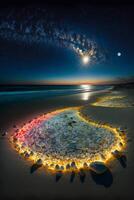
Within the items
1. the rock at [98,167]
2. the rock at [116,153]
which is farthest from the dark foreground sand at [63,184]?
the rock at [116,153]

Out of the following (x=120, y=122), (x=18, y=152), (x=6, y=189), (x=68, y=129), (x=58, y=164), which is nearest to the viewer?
(x=6, y=189)

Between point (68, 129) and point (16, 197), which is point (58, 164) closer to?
point (16, 197)

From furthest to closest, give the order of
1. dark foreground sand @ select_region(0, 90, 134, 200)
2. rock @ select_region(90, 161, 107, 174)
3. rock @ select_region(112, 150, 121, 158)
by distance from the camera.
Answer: rock @ select_region(112, 150, 121, 158) < rock @ select_region(90, 161, 107, 174) < dark foreground sand @ select_region(0, 90, 134, 200)

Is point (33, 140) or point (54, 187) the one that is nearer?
point (54, 187)

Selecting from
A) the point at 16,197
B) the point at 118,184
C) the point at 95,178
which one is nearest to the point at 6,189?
the point at 16,197

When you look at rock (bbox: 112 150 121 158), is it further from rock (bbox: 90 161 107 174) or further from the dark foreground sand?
rock (bbox: 90 161 107 174)

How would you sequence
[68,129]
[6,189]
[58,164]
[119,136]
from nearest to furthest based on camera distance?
[6,189], [58,164], [119,136], [68,129]

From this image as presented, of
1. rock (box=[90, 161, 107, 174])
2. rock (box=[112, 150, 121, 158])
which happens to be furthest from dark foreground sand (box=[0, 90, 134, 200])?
rock (box=[112, 150, 121, 158])

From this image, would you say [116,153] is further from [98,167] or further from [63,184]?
[63,184]

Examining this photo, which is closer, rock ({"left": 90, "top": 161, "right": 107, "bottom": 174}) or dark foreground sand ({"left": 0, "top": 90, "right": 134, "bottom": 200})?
dark foreground sand ({"left": 0, "top": 90, "right": 134, "bottom": 200})
